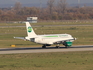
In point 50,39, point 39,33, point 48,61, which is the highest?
point 39,33

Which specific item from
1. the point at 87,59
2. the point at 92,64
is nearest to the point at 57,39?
the point at 87,59

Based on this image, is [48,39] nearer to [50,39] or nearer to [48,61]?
[50,39]

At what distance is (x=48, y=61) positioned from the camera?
51.2 metres

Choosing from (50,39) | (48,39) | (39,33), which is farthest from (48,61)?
(39,33)

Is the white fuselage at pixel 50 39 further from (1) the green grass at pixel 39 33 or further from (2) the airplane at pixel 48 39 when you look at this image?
(1) the green grass at pixel 39 33

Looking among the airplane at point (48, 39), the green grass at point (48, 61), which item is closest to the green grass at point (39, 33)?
the airplane at point (48, 39)

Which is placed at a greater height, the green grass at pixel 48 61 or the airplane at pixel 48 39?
the airplane at pixel 48 39

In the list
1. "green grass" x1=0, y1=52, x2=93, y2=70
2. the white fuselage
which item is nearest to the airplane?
the white fuselage

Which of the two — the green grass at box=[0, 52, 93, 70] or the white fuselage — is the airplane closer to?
the white fuselage

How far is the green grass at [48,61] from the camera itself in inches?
1799

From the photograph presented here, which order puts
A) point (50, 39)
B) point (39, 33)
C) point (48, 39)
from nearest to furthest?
point (48, 39)
point (50, 39)
point (39, 33)

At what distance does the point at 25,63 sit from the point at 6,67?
4.25 metres

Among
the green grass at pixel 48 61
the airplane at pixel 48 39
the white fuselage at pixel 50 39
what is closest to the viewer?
the green grass at pixel 48 61

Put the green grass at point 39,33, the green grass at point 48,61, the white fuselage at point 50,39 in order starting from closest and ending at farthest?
the green grass at point 48,61 < the white fuselage at point 50,39 < the green grass at point 39,33
